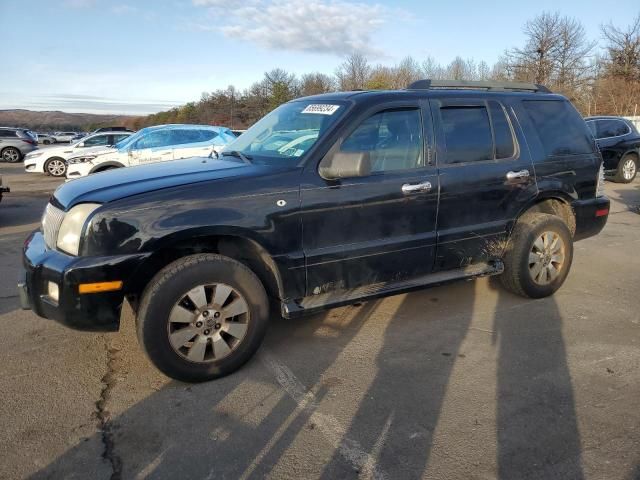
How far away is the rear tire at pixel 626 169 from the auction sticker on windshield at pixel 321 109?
1217 cm

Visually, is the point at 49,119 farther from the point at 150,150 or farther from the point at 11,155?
the point at 150,150

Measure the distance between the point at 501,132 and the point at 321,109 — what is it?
164 centimetres

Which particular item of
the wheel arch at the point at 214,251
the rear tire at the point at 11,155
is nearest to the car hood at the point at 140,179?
the wheel arch at the point at 214,251

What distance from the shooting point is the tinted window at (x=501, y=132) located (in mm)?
4379

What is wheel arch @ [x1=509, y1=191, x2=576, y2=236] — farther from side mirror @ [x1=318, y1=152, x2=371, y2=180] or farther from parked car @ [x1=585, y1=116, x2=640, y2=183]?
parked car @ [x1=585, y1=116, x2=640, y2=183]

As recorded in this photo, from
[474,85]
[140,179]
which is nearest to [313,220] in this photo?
[140,179]

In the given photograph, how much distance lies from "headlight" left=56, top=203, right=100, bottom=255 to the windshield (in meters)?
1.24

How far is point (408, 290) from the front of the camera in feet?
12.9

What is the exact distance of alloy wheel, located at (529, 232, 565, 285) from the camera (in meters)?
4.59

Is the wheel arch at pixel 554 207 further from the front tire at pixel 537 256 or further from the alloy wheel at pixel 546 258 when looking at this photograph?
the alloy wheel at pixel 546 258

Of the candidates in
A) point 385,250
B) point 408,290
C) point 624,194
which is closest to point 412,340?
point 408,290

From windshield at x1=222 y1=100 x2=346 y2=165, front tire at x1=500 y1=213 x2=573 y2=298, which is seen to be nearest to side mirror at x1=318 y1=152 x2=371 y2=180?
windshield at x1=222 y1=100 x2=346 y2=165

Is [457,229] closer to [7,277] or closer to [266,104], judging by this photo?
[7,277]

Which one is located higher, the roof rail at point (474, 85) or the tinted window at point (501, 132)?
the roof rail at point (474, 85)
